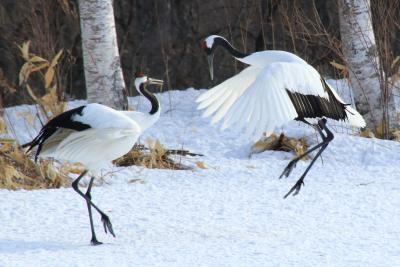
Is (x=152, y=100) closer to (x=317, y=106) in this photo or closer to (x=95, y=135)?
(x=95, y=135)

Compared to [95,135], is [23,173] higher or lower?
lower

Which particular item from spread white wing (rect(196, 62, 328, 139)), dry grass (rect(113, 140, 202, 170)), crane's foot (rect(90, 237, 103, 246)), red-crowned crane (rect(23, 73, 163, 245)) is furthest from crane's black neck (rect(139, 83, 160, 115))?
dry grass (rect(113, 140, 202, 170))

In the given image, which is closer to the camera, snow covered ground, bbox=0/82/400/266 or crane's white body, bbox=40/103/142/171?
snow covered ground, bbox=0/82/400/266

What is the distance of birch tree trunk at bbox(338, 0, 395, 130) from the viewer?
888cm

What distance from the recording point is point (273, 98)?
18.4 ft

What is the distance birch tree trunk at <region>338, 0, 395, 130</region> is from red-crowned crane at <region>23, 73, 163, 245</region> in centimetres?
343

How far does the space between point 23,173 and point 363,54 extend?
3463 mm

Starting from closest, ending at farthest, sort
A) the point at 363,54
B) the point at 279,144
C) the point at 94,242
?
the point at 94,242
the point at 279,144
the point at 363,54

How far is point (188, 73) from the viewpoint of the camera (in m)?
11.0

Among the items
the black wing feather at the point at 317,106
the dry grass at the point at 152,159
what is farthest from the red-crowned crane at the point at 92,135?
the dry grass at the point at 152,159

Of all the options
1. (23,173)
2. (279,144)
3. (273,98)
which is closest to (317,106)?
(273,98)

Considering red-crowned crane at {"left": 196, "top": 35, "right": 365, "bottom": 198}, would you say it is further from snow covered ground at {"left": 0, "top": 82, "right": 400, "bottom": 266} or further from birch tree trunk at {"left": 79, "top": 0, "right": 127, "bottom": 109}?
birch tree trunk at {"left": 79, "top": 0, "right": 127, "bottom": 109}

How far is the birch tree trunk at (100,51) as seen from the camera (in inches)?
325

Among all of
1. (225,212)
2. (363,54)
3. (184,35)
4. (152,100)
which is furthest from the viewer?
(184,35)
